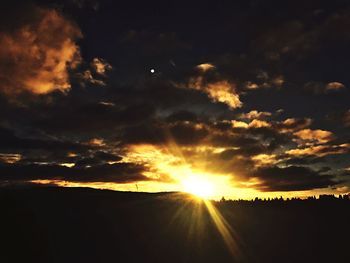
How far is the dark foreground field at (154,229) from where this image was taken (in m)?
30.0

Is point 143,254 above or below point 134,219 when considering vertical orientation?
below

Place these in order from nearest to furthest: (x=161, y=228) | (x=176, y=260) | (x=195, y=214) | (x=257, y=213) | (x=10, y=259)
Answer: (x=10, y=259) < (x=176, y=260) < (x=161, y=228) < (x=195, y=214) < (x=257, y=213)

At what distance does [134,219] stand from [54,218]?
5.94m

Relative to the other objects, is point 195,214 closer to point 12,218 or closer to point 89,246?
point 89,246

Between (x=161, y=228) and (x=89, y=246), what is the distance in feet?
21.0

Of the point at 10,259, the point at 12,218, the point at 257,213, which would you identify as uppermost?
the point at 257,213

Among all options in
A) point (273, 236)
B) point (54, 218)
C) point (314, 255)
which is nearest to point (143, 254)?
point (54, 218)

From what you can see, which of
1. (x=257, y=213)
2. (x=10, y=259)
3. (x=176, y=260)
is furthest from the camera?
(x=257, y=213)

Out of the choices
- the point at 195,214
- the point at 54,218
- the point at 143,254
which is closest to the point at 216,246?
the point at 195,214

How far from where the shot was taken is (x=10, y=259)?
1093 inches

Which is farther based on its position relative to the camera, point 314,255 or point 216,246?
point 314,255

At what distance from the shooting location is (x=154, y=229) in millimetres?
34750

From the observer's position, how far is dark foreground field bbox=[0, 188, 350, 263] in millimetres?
30031

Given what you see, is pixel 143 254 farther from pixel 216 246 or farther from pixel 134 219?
pixel 216 246
